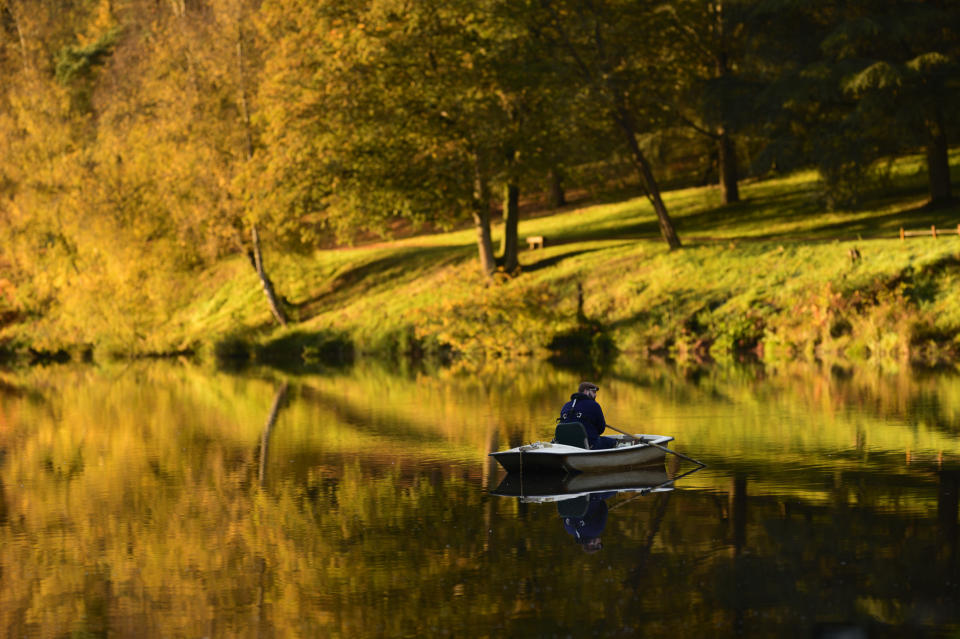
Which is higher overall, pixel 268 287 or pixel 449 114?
pixel 449 114

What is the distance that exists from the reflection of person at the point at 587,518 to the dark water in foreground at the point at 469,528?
5.2 inches

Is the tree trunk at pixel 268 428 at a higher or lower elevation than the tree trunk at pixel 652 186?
lower

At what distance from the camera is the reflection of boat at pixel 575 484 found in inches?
647

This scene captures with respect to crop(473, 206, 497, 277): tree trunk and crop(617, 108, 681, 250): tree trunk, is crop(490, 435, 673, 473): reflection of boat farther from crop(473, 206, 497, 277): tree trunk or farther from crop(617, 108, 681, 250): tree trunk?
crop(473, 206, 497, 277): tree trunk

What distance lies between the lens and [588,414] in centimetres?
1780

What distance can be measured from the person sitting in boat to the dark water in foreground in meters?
1.34

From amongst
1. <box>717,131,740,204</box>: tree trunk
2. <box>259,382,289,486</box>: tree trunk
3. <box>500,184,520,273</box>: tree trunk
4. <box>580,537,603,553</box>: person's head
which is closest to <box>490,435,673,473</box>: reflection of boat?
<box>259,382,289,486</box>: tree trunk

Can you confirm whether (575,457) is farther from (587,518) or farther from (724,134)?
(724,134)

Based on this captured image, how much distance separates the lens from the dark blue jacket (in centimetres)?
1777

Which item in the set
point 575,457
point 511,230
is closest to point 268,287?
point 511,230

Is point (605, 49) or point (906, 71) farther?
point (605, 49)

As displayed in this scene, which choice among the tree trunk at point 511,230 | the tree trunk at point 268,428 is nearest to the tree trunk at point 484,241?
the tree trunk at point 511,230

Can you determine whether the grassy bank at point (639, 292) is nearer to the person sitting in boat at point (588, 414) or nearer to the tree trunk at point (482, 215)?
the tree trunk at point (482, 215)

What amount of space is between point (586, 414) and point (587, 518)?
3.38 metres
